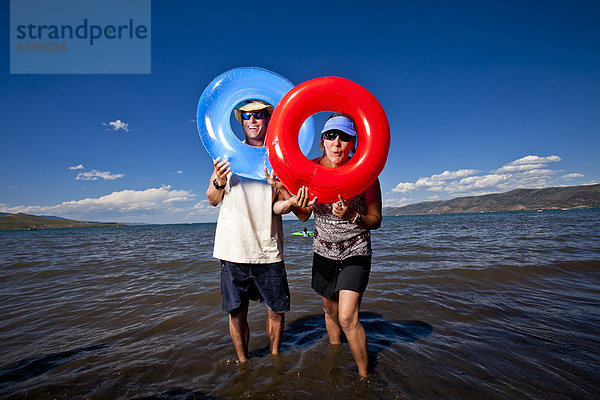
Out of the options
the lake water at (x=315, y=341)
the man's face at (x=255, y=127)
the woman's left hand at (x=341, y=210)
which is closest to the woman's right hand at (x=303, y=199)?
the woman's left hand at (x=341, y=210)

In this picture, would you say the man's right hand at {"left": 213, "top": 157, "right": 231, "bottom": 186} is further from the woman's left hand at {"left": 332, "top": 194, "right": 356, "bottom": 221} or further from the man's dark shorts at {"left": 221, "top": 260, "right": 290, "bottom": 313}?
the woman's left hand at {"left": 332, "top": 194, "right": 356, "bottom": 221}

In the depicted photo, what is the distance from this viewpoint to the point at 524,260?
6.13 meters

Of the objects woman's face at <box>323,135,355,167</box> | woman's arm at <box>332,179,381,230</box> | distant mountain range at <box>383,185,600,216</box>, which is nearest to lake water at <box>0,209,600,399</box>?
woman's arm at <box>332,179,381,230</box>

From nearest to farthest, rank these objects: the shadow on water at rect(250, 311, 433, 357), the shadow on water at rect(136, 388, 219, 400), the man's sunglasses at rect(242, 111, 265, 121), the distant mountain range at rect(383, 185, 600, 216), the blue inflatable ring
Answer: the shadow on water at rect(136, 388, 219, 400) < the blue inflatable ring < the man's sunglasses at rect(242, 111, 265, 121) < the shadow on water at rect(250, 311, 433, 357) < the distant mountain range at rect(383, 185, 600, 216)

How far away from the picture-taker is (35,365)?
97.6 inches

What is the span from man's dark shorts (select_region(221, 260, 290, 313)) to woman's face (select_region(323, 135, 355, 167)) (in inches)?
39.6

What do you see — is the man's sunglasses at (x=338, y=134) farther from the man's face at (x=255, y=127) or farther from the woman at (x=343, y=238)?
the man's face at (x=255, y=127)

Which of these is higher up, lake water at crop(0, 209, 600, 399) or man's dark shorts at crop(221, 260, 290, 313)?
man's dark shorts at crop(221, 260, 290, 313)

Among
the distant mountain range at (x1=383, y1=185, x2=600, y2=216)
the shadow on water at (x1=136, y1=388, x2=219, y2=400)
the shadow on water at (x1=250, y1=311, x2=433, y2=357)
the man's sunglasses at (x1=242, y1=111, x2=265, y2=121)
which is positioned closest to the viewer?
the shadow on water at (x1=136, y1=388, x2=219, y2=400)

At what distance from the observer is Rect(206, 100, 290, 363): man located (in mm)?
2207

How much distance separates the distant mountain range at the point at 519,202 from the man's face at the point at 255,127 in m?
117

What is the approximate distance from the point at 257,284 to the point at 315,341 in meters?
1.09

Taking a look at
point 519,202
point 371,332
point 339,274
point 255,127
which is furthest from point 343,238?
point 519,202

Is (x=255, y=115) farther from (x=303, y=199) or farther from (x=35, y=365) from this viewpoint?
(x=35, y=365)
